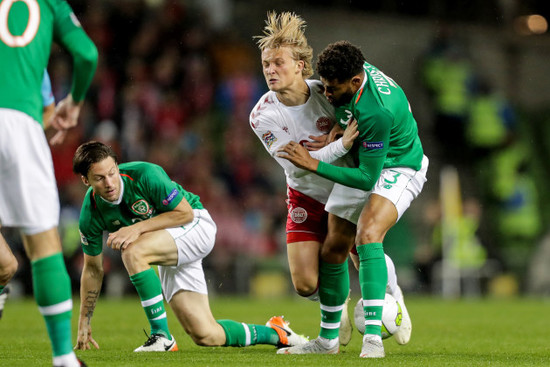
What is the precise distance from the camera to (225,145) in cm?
1538

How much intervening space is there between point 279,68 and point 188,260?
4.70 feet

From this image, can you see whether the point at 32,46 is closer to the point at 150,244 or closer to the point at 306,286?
the point at 150,244

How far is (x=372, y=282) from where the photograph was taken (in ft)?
18.9

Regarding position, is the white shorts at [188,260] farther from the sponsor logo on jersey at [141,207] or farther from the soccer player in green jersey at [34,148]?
the soccer player in green jersey at [34,148]

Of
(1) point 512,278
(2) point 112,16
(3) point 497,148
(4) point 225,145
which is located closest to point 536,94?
(3) point 497,148

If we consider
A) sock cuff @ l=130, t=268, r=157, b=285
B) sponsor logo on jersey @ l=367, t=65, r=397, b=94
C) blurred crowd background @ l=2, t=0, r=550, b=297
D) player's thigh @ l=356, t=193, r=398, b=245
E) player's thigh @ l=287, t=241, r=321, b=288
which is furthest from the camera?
blurred crowd background @ l=2, t=0, r=550, b=297

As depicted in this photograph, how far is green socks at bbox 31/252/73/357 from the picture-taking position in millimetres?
4234

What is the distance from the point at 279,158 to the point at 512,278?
1064 cm

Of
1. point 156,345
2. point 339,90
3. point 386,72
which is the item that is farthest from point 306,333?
point 386,72

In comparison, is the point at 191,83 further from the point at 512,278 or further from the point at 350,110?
the point at 350,110

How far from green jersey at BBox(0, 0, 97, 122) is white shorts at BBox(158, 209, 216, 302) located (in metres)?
2.18

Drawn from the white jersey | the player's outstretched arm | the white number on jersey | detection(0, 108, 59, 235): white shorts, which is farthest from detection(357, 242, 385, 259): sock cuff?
the white number on jersey

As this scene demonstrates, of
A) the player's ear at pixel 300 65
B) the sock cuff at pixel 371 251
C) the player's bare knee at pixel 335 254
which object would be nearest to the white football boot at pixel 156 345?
the player's bare knee at pixel 335 254

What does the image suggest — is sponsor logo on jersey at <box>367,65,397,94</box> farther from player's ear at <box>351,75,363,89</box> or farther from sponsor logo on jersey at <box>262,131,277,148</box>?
sponsor logo on jersey at <box>262,131,277,148</box>
